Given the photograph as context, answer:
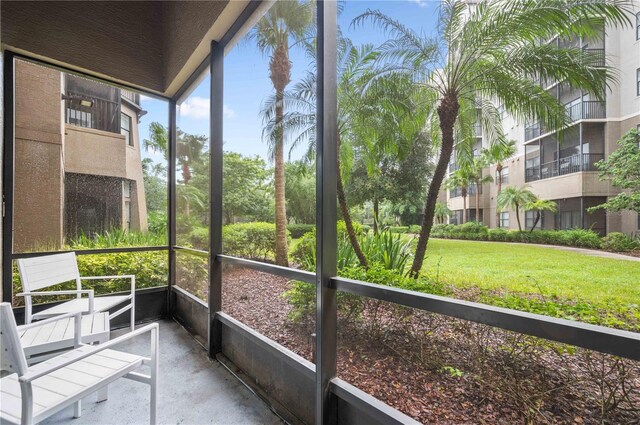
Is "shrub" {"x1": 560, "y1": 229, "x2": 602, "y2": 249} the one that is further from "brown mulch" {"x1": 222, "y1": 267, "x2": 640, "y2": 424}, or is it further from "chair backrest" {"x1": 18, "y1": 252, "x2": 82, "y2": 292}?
"chair backrest" {"x1": 18, "y1": 252, "x2": 82, "y2": 292}

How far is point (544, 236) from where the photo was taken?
1.57m

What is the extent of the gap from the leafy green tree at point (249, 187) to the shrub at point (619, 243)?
3700 millimetres

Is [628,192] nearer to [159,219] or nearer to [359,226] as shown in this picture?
[359,226]

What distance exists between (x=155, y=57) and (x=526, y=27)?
12.9 feet

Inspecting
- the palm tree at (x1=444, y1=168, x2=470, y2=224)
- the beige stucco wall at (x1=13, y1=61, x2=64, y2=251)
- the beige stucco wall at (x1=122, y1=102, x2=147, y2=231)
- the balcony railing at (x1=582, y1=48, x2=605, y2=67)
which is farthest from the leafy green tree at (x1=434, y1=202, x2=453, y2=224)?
the beige stucco wall at (x1=13, y1=61, x2=64, y2=251)

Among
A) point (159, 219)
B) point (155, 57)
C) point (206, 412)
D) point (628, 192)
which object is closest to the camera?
point (628, 192)

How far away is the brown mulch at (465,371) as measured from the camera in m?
1.25

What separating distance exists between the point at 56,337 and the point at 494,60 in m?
3.54

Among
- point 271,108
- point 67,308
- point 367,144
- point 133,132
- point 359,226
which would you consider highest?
point 271,108

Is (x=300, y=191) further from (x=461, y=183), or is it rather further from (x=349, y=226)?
(x=461, y=183)

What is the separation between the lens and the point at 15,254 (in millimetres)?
2928

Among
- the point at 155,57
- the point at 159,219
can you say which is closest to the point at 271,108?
the point at 155,57

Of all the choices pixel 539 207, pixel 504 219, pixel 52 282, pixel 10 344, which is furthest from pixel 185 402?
pixel 539 207

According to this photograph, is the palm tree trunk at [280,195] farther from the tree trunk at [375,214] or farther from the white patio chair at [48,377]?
the white patio chair at [48,377]
